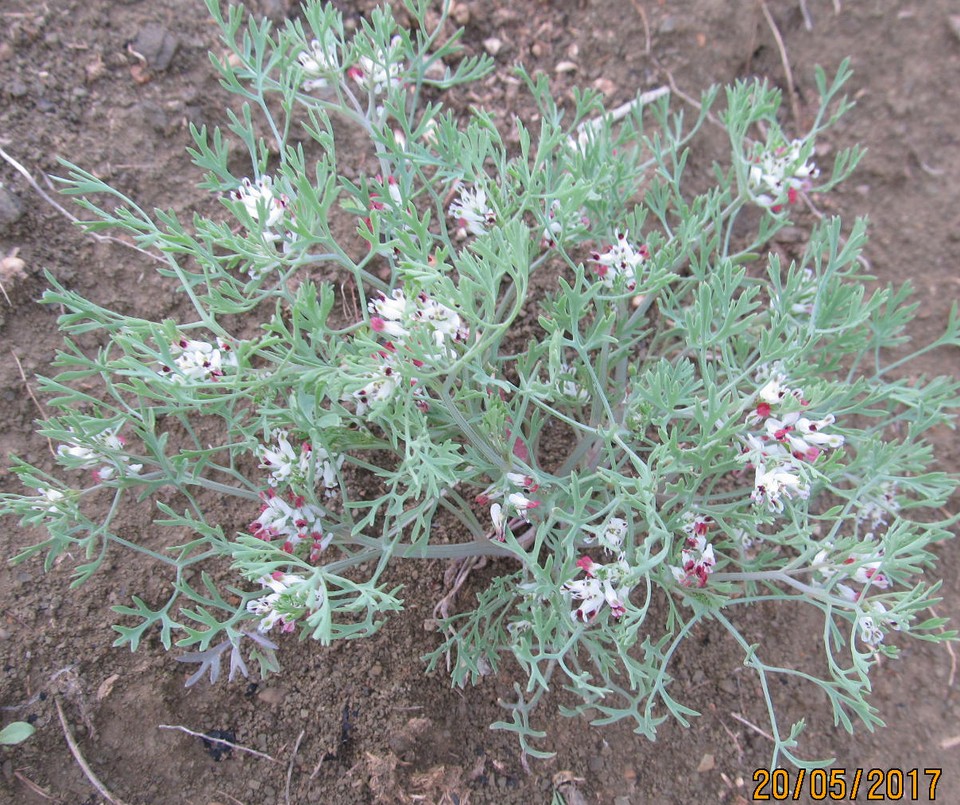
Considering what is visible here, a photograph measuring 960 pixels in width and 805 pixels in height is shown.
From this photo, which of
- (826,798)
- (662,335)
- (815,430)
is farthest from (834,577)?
(826,798)

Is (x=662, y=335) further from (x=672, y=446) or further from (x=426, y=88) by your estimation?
(x=426, y=88)

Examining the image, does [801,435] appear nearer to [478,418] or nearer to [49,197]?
[478,418]

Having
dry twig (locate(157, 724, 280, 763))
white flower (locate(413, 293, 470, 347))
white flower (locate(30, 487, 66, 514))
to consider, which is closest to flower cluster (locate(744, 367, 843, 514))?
white flower (locate(413, 293, 470, 347))

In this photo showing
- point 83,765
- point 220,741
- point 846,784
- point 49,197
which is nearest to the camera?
point 83,765

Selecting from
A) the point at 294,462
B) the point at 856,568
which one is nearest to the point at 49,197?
the point at 294,462

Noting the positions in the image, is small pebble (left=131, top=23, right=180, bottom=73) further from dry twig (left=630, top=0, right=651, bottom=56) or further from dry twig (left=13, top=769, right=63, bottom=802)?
dry twig (left=13, top=769, right=63, bottom=802)

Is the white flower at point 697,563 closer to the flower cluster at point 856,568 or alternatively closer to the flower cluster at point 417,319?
the flower cluster at point 856,568
